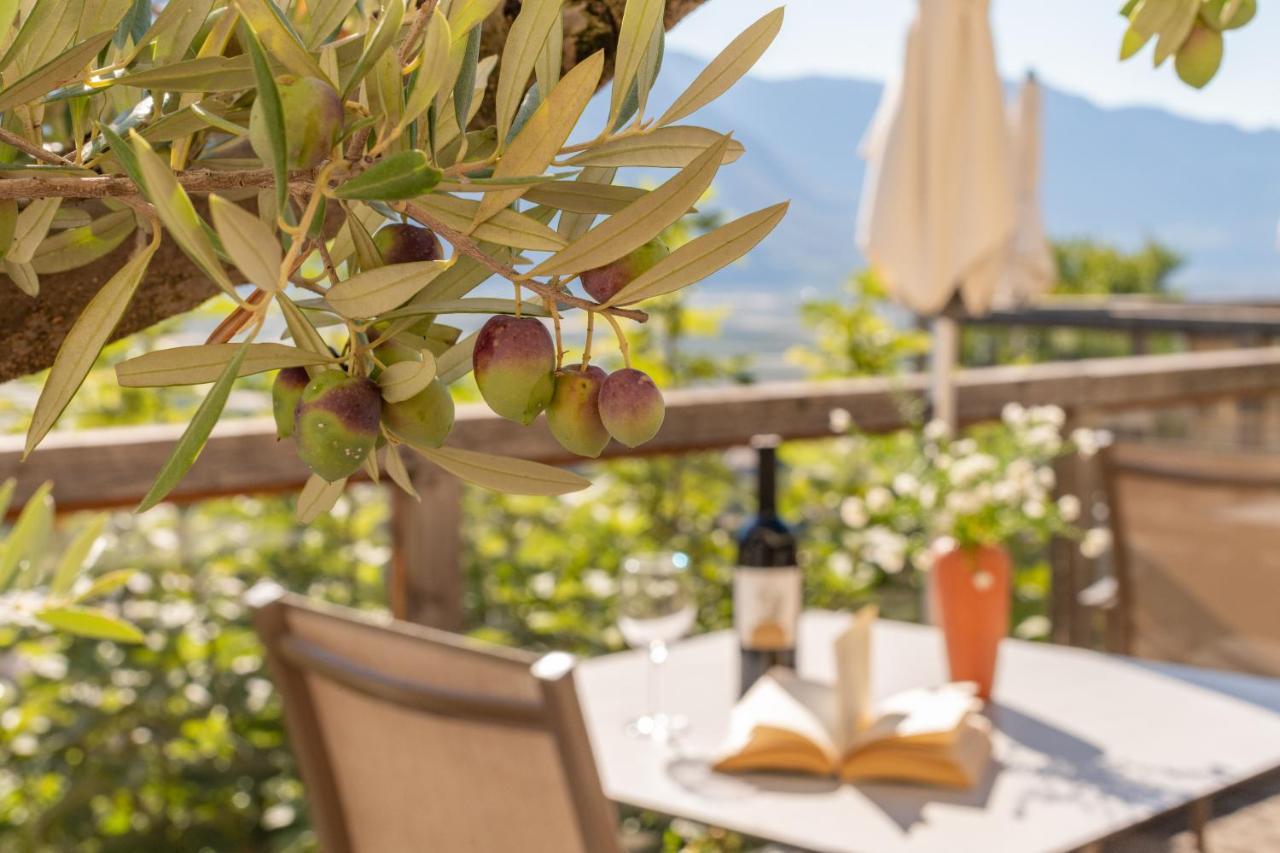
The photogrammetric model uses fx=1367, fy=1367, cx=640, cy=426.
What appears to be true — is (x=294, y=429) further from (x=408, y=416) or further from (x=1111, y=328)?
(x=1111, y=328)

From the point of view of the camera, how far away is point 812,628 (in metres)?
2.25

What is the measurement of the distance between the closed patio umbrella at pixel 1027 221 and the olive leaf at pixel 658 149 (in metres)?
3.45

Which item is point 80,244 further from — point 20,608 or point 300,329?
point 20,608

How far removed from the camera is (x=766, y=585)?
1749mm

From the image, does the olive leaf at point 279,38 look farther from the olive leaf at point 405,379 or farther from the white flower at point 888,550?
the white flower at point 888,550

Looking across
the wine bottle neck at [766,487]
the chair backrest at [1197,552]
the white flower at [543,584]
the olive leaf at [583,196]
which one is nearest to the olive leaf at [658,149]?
the olive leaf at [583,196]

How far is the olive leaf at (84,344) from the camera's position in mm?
262

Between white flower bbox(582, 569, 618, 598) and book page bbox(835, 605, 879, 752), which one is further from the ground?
book page bbox(835, 605, 879, 752)

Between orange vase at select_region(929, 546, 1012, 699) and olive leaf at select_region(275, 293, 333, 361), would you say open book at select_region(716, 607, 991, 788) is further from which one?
olive leaf at select_region(275, 293, 333, 361)

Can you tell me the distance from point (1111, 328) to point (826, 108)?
470cm

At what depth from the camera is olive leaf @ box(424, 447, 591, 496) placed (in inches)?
10.3

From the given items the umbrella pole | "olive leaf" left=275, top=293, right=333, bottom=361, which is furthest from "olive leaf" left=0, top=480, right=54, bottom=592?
the umbrella pole

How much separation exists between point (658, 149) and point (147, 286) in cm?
24

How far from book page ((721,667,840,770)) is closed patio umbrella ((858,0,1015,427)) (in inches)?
63.7
